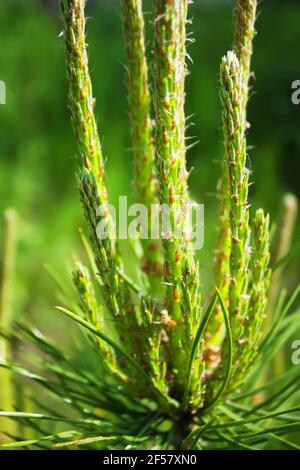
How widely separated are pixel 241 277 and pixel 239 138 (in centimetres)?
8

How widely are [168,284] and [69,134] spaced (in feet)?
4.61

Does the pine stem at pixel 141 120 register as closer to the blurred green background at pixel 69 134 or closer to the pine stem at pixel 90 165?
the pine stem at pixel 90 165

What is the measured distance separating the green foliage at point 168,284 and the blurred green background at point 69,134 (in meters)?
0.94

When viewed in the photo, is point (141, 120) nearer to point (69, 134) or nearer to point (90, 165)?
point (90, 165)

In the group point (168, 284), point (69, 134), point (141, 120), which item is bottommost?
point (168, 284)

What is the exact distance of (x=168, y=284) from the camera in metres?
0.31

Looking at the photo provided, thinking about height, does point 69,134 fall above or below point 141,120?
above

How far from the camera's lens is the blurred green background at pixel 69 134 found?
1.45m

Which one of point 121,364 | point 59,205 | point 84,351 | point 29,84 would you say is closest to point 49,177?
point 59,205

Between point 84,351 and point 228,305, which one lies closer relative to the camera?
point 228,305

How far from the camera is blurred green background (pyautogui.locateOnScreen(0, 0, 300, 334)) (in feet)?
4.74

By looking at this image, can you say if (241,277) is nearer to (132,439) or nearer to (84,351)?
(132,439)

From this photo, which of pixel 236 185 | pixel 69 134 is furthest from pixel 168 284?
pixel 69 134
